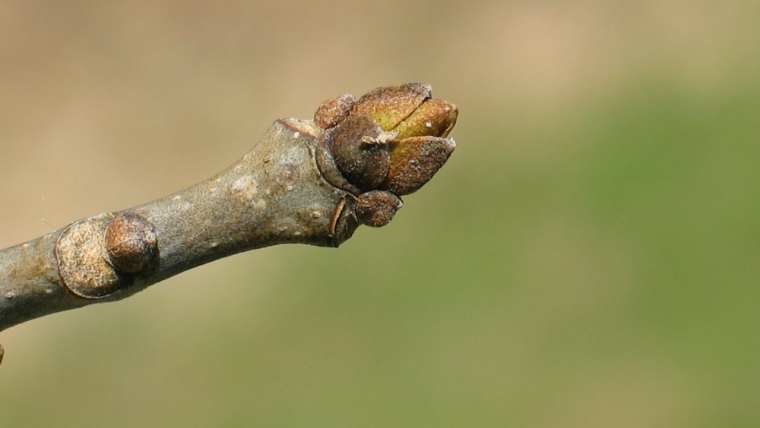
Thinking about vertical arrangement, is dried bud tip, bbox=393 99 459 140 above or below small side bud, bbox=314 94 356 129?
below

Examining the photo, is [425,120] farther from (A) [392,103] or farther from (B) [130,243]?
(B) [130,243]

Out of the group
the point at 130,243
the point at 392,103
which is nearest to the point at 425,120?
the point at 392,103

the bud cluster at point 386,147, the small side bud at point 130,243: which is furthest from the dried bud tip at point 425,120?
the small side bud at point 130,243

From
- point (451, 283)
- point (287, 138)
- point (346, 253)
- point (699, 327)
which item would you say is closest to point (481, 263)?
point (451, 283)

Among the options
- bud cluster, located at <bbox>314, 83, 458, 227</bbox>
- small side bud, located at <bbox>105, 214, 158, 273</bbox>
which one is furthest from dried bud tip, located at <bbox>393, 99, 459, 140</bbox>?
small side bud, located at <bbox>105, 214, 158, 273</bbox>

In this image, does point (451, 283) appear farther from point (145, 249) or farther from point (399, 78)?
point (145, 249)

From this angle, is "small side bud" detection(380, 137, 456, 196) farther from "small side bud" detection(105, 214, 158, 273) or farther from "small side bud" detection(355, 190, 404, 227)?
"small side bud" detection(105, 214, 158, 273)

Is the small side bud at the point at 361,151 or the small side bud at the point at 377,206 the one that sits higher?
the small side bud at the point at 361,151

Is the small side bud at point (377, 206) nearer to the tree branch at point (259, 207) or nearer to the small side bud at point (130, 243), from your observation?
the tree branch at point (259, 207)
